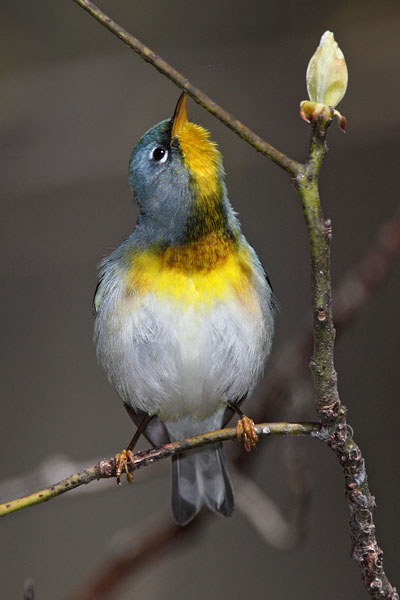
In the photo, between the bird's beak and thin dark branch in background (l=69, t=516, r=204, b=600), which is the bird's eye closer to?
the bird's beak

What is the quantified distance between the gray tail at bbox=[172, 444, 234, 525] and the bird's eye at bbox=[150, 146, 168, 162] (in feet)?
3.93

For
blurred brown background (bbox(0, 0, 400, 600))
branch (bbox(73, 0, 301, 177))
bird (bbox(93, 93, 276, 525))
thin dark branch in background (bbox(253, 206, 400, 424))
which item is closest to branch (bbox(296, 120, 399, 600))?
branch (bbox(73, 0, 301, 177))

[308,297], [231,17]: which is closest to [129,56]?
[231,17]

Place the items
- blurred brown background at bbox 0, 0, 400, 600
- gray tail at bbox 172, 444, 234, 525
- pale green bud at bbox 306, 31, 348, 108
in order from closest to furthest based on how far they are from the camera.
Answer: pale green bud at bbox 306, 31, 348, 108, gray tail at bbox 172, 444, 234, 525, blurred brown background at bbox 0, 0, 400, 600

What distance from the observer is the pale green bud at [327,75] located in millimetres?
1359

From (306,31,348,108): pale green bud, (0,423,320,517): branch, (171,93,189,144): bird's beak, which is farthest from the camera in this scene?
(171,93,189,144): bird's beak

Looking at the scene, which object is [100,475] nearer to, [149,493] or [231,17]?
[149,493]

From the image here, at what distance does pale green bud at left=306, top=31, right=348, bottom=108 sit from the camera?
1359 millimetres

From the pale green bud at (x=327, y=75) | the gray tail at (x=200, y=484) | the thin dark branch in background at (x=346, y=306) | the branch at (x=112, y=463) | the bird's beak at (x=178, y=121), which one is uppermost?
the bird's beak at (x=178, y=121)

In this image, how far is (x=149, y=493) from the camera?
4.29 metres

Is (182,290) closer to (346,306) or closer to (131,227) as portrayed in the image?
(346,306)

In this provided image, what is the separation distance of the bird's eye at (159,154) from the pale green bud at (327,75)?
1.15m

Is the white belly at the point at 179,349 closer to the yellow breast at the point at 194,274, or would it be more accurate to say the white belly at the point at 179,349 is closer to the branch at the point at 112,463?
the yellow breast at the point at 194,274

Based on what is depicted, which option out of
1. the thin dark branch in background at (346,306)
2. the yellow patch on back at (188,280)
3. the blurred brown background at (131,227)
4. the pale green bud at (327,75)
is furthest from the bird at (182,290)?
the blurred brown background at (131,227)
